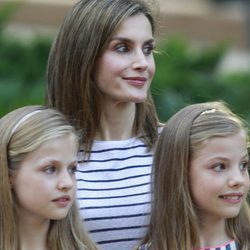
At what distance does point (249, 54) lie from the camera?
17.5 meters

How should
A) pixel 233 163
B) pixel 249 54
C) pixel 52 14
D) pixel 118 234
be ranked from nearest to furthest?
1. pixel 233 163
2. pixel 118 234
3. pixel 52 14
4. pixel 249 54

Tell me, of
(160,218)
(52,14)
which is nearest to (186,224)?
(160,218)

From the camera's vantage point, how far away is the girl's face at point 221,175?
4.42 m

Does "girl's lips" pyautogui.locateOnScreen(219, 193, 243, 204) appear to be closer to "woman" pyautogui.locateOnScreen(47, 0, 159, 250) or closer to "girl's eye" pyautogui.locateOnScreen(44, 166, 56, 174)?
"woman" pyautogui.locateOnScreen(47, 0, 159, 250)

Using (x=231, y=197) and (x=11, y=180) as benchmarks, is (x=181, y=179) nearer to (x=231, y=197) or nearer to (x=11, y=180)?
(x=231, y=197)

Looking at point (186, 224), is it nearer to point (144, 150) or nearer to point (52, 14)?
point (144, 150)

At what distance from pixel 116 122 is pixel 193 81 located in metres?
4.73

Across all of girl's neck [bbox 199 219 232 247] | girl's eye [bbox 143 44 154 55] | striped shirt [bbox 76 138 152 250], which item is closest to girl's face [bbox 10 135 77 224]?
striped shirt [bbox 76 138 152 250]

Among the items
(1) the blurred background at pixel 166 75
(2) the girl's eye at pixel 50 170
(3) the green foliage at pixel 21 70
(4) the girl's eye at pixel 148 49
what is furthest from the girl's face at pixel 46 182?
(3) the green foliage at pixel 21 70

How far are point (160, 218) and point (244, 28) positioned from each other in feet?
44.7

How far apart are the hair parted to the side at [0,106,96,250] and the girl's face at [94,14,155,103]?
40cm

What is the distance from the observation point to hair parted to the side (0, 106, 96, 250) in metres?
4.24

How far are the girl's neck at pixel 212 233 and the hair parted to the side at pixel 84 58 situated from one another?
560 millimetres

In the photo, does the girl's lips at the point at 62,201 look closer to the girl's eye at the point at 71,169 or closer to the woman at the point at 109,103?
the girl's eye at the point at 71,169
